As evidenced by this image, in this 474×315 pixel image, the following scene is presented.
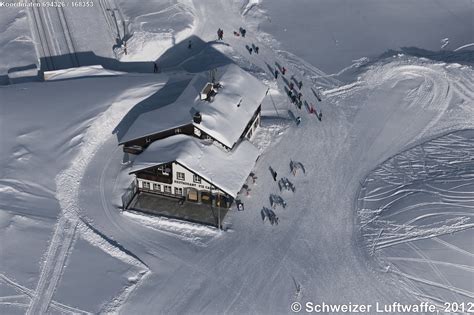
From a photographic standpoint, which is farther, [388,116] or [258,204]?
[388,116]

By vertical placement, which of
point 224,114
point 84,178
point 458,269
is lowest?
point 458,269

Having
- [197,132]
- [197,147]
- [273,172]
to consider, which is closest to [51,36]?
[197,132]

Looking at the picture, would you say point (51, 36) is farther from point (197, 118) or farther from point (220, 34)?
point (197, 118)

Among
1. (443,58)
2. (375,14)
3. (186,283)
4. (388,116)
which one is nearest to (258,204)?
(186,283)

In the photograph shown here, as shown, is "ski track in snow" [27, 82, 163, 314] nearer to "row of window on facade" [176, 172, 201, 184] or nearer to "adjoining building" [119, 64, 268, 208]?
"adjoining building" [119, 64, 268, 208]

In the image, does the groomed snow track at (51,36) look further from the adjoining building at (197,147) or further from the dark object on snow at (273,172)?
the dark object on snow at (273,172)

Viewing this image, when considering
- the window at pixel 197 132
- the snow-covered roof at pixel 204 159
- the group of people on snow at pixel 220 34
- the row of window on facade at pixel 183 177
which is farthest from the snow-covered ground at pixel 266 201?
the window at pixel 197 132

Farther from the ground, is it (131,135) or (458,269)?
(131,135)

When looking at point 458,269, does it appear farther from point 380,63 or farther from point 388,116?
point 380,63
